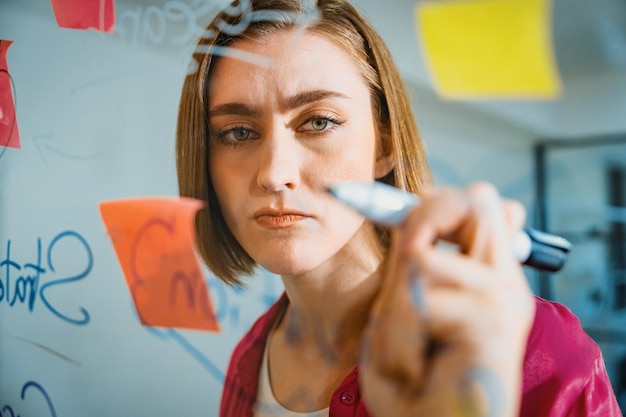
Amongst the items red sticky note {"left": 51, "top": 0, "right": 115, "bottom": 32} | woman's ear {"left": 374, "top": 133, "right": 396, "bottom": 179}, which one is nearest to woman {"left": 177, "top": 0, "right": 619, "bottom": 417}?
woman's ear {"left": 374, "top": 133, "right": 396, "bottom": 179}

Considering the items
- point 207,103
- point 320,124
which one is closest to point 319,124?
point 320,124

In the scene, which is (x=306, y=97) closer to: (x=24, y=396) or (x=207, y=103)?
(x=207, y=103)

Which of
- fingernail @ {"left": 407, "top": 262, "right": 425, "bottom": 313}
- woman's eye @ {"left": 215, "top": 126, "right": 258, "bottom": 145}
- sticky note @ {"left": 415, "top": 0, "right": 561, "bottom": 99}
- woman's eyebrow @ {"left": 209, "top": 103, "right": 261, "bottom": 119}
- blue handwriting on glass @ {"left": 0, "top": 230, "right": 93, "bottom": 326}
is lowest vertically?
blue handwriting on glass @ {"left": 0, "top": 230, "right": 93, "bottom": 326}

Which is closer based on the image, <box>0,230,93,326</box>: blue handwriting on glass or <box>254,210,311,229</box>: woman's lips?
<box>254,210,311,229</box>: woman's lips

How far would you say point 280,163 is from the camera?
0.43m

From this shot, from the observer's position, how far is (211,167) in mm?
482

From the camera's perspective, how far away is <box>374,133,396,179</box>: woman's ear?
0.42 meters

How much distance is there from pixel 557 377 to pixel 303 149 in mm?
226

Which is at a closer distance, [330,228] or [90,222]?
[330,228]

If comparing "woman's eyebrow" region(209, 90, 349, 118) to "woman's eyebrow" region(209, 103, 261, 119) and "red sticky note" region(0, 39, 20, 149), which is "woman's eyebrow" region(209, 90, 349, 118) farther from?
"red sticky note" region(0, 39, 20, 149)

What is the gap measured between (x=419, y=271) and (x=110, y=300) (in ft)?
1.20

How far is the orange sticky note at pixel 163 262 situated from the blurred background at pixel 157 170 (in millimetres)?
12

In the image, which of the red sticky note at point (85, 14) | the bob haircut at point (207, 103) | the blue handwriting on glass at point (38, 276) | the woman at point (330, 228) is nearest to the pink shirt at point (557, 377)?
the woman at point (330, 228)

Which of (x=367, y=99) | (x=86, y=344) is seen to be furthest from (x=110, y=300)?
(x=367, y=99)
